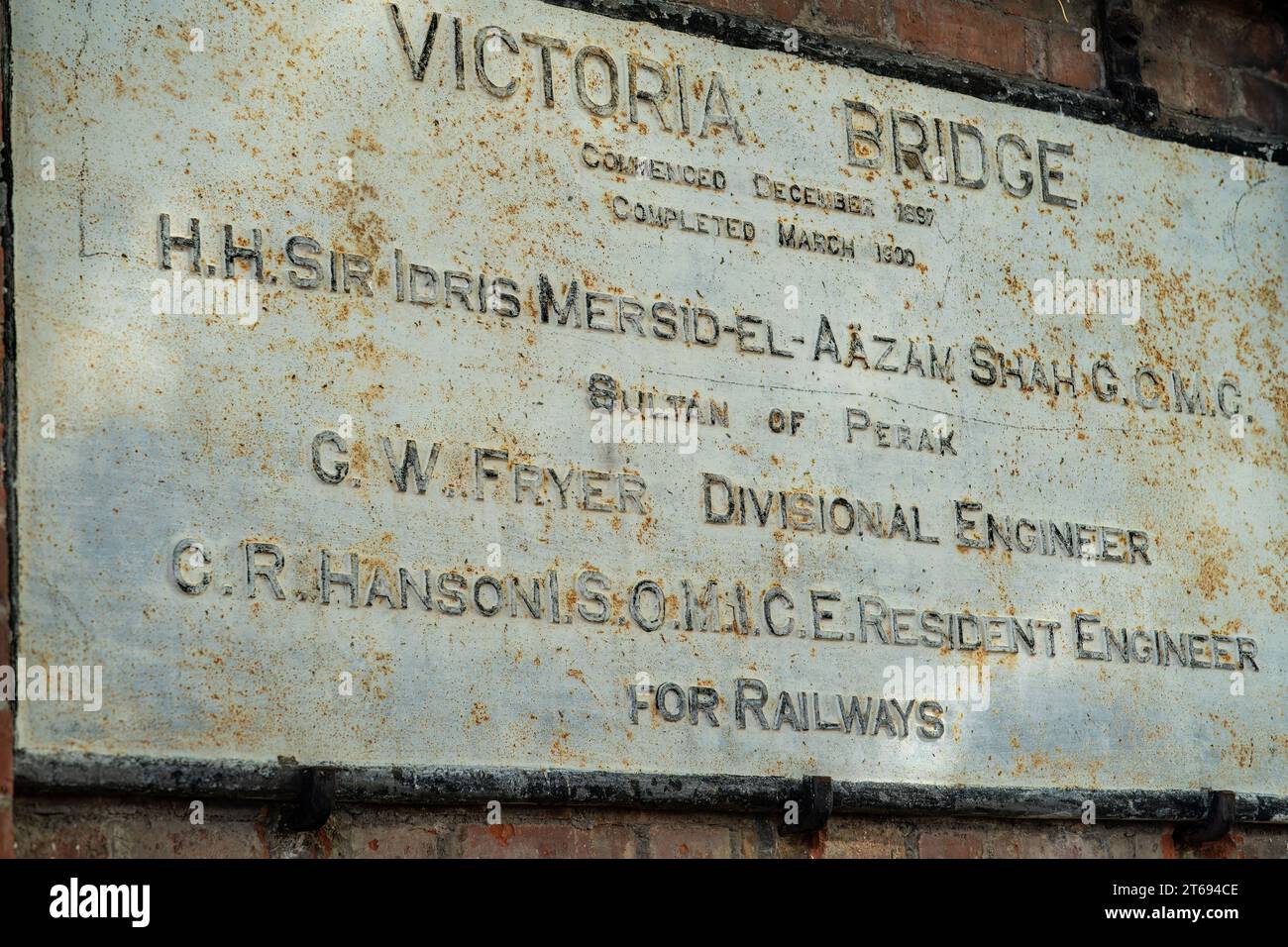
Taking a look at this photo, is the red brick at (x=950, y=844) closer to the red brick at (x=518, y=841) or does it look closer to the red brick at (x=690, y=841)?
the red brick at (x=690, y=841)

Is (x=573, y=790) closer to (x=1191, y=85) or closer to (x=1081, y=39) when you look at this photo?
(x=1081, y=39)

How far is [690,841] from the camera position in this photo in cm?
482

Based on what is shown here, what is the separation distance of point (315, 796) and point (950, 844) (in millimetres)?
1742

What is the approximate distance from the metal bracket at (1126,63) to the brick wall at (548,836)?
2152mm

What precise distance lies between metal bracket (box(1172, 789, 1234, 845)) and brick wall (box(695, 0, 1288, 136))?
2.11m

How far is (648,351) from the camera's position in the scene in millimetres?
5078

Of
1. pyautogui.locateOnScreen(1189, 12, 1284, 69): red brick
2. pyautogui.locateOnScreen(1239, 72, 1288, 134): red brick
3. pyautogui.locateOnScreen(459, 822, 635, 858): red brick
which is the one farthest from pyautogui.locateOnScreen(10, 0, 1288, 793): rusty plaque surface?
pyautogui.locateOnScreen(1189, 12, 1284, 69): red brick

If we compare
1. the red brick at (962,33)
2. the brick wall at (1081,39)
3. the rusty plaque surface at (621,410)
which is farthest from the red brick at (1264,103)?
the red brick at (962,33)

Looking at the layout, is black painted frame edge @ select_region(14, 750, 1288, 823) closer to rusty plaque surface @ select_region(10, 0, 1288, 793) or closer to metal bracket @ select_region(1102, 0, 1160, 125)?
rusty plaque surface @ select_region(10, 0, 1288, 793)

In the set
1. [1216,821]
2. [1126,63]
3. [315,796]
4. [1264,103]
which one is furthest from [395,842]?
[1264,103]
